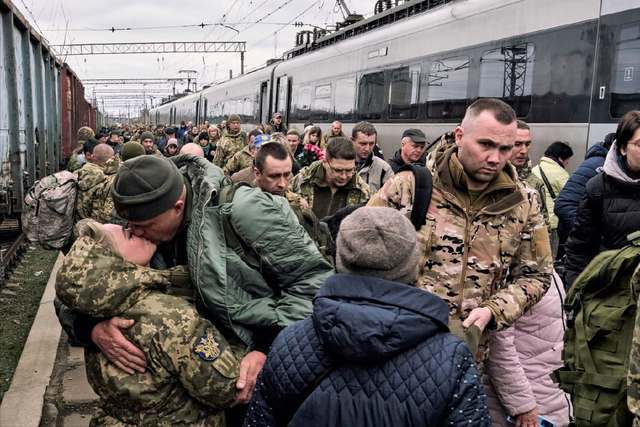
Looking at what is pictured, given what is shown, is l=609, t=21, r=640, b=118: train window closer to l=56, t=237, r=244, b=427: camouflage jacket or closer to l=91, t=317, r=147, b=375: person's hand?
l=56, t=237, r=244, b=427: camouflage jacket

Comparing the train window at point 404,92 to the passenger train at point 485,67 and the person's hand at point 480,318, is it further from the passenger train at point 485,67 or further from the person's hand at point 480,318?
the person's hand at point 480,318

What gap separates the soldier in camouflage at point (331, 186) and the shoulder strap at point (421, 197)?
2214mm

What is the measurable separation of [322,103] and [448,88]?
5785mm

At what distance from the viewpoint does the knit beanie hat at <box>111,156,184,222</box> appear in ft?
7.29

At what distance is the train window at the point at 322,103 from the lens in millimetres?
14609

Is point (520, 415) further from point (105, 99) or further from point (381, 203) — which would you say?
point (105, 99)

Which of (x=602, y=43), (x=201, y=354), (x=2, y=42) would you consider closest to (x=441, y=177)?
(x=201, y=354)

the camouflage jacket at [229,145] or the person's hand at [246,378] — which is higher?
the camouflage jacket at [229,145]

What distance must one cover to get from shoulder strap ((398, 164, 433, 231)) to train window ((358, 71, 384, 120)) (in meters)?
9.21

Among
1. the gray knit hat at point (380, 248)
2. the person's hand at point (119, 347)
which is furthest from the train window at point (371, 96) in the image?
the gray knit hat at point (380, 248)

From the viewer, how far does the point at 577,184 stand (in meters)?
4.77

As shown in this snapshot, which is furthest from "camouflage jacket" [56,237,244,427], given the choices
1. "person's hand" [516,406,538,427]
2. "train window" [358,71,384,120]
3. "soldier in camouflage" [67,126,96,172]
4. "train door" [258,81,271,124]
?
"train door" [258,81,271,124]

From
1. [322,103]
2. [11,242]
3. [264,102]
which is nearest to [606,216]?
[11,242]

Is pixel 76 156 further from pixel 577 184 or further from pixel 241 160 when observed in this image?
pixel 577 184
